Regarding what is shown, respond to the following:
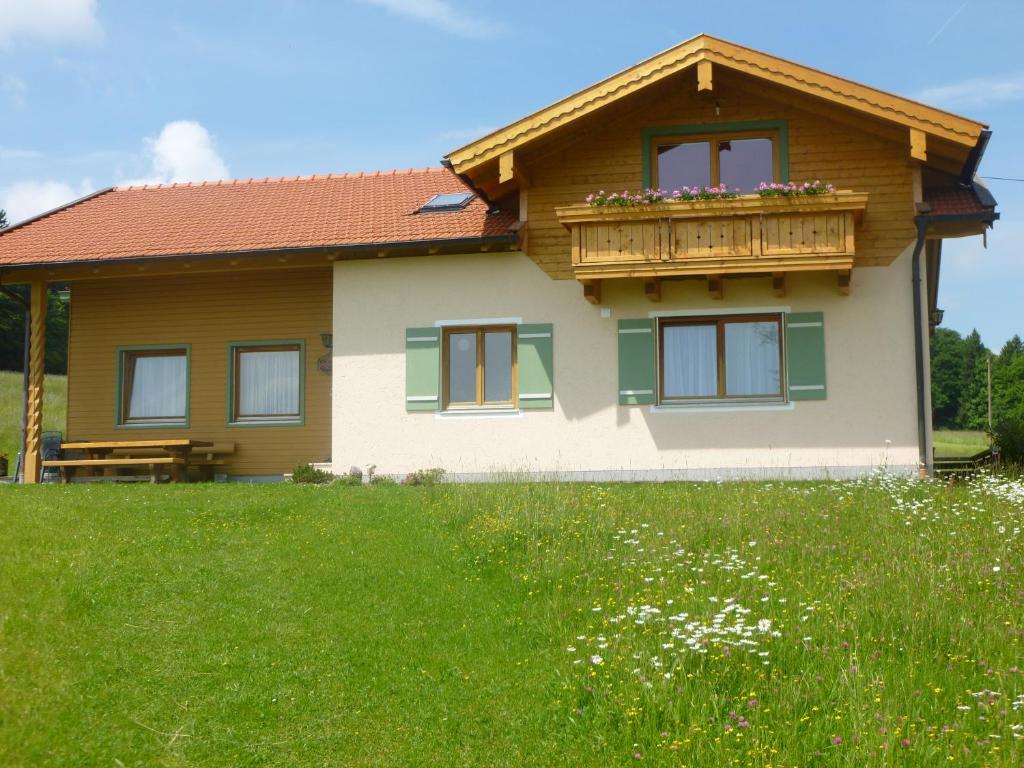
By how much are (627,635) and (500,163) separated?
10.1 metres

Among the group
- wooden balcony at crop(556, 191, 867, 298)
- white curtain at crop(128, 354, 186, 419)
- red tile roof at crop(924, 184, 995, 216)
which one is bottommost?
white curtain at crop(128, 354, 186, 419)

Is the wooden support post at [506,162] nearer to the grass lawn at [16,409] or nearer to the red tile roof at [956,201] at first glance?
the red tile roof at [956,201]

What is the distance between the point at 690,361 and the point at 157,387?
9.72 meters

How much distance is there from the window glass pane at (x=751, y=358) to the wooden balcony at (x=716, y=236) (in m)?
1.16

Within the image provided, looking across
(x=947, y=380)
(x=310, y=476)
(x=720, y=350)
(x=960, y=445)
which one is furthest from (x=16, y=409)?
(x=947, y=380)

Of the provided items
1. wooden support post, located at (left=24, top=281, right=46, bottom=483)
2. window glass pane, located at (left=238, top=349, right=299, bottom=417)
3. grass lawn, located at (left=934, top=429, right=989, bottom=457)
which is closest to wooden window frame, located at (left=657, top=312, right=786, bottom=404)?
window glass pane, located at (left=238, top=349, right=299, bottom=417)

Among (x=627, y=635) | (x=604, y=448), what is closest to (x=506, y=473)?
(x=604, y=448)

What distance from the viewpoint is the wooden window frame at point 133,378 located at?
19547 mm

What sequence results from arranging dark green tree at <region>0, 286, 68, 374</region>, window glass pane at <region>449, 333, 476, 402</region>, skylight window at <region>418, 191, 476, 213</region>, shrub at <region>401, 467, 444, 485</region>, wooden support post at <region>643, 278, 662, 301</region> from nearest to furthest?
wooden support post at <region>643, 278, 662, 301</region> < shrub at <region>401, 467, 444, 485</region> < window glass pane at <region>449, 333, 476, 402</region> < skylight window at <region>418, 191, 476, 213</region> < dark green tree at <region>0, 286, 68, 374</region>

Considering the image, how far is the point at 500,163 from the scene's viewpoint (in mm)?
16312

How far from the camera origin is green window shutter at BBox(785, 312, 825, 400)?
16297mm

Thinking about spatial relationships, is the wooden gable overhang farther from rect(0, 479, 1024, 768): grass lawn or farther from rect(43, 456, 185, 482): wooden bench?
rect(43, 456, 185, 482): wooden bench

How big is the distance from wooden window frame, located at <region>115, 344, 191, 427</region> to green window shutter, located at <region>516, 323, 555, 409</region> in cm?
648

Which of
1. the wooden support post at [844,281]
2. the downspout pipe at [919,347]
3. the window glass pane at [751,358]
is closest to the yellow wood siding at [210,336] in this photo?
the window glass pane at [751,358]
